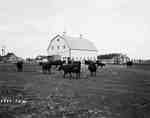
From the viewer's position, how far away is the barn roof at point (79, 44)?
49.6m

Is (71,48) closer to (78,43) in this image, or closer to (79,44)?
(79,44)

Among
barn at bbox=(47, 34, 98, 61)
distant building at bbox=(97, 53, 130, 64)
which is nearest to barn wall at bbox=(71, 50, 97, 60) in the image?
barn at bbox=(47, 34, 98, 61)

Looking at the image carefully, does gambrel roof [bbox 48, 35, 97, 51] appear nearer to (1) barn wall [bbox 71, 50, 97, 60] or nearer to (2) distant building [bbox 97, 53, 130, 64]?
(1) barn wall [bbox 71, 50, 97, 60]

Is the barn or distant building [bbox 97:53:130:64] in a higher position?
the barn

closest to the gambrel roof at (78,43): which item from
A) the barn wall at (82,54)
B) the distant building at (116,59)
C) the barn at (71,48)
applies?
the barn at (71,48)

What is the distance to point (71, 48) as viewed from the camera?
48062mm

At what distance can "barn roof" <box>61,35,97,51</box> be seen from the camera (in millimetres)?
49594

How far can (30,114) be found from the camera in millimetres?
5945

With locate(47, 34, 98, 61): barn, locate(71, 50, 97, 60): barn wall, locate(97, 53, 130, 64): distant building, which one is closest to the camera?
locate(47, 34, 98, 61): barn

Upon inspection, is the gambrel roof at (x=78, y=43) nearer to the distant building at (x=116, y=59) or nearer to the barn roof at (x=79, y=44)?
the barn roof at (x=79, y=44)

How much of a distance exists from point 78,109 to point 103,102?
1.51m

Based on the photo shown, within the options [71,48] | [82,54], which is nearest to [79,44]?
[82,54]

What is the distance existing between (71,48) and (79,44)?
15.7ft

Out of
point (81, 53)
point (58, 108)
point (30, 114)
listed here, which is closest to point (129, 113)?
point (58, 108)
